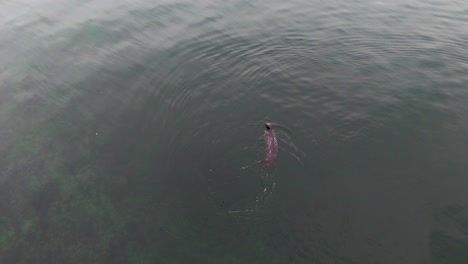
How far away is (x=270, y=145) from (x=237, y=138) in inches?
62.1

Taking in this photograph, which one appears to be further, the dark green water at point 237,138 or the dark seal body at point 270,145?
the dark seal body at point 270,145

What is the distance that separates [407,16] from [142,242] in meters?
22.8

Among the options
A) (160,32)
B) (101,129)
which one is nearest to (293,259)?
(101,129)

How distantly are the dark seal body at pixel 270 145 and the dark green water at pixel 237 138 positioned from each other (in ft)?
1.15

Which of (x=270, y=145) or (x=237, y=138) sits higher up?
(x=270, y=145)

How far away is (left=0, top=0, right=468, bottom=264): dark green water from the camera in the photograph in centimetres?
1150

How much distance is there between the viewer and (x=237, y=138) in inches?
581

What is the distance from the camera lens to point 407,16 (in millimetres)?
23156

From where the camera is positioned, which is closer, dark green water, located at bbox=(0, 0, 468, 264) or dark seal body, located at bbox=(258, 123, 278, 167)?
dark green water, located at bbox=(0, 0, 468, 264)

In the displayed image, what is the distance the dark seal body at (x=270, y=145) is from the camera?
1373 cm

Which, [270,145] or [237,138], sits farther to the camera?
[237,138]

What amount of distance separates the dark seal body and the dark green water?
350mm

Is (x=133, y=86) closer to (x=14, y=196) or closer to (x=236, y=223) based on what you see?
(x=14, y=196)

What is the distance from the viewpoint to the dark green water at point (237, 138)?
37.7 ft
